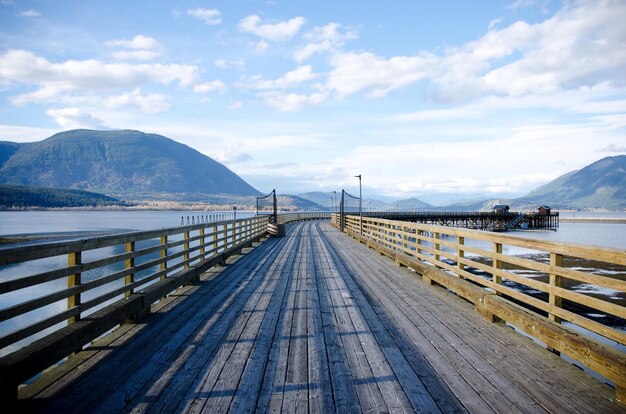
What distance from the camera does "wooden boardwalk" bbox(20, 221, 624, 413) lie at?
3.40 m

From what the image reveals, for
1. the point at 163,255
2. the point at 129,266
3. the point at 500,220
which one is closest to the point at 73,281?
the point at 129,266

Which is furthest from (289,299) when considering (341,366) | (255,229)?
(255,229)

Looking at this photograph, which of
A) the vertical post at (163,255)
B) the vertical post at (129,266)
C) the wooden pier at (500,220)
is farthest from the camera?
the wooden pier at (500,220)

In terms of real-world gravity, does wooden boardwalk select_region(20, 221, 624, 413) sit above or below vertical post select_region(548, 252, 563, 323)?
below

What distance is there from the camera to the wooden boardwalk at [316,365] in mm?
3402

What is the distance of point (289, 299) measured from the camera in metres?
7.33

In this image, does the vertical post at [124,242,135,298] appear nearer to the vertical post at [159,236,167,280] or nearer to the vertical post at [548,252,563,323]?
the vertical post at [159,236,167,280]

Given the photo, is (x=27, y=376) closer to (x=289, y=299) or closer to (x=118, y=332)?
(x=118, y=332)

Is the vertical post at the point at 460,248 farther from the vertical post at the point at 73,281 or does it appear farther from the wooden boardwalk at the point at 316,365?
the vertical post at the point at 73,281

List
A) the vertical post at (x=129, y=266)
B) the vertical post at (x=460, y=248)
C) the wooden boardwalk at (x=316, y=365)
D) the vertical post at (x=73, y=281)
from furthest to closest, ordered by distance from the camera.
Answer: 1. the vertical post at (x=460, y=248)
2. the vertical post at (x=129, y=266)
3. the vertical post at (x=73, y=281)
4. the wooden boardwalk at (x=316, y=365)

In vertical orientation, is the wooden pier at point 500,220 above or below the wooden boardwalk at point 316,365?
below

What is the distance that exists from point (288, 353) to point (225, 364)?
0.70 m

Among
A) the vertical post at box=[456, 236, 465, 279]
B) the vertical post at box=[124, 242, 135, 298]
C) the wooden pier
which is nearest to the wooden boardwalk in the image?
the vertical post at box=[124, 242, 135, 298]

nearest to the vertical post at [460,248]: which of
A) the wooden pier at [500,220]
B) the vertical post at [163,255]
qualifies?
the vertical post at [163,255]
